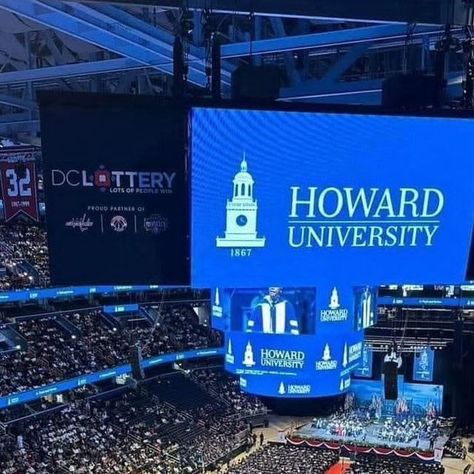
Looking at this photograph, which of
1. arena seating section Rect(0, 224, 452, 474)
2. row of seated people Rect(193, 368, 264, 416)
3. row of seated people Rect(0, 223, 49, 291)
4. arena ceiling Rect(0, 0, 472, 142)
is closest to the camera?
arena ceiling Rect(0, 0, 472, 142)

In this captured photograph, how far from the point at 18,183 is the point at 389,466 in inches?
544

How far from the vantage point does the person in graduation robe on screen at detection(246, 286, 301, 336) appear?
657 centimetres

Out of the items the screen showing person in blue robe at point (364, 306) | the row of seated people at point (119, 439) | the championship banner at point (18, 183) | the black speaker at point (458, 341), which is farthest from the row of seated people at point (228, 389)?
the screen showing person in blue robe at point (364, 306)

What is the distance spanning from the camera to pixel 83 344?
25609 mm

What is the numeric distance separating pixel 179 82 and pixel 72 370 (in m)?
20.2

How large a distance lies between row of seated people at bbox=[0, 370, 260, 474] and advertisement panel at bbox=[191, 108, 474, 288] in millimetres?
15641

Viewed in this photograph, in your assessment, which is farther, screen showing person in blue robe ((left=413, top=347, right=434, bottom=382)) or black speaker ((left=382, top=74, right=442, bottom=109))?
screen showing person in blue robe ((left=413, top=347, right=434, bottom=382))

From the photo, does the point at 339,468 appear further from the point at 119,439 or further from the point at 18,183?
the point at 18,183

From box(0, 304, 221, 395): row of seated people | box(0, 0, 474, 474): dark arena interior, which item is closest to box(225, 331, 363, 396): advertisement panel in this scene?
box(0, 0, 474, 474): dark arena interior

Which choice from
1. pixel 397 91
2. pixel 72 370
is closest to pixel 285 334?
pixel 397 91

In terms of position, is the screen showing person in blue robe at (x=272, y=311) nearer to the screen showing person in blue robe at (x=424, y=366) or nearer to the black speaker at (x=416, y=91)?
the black speaker at (x=416, y=91)

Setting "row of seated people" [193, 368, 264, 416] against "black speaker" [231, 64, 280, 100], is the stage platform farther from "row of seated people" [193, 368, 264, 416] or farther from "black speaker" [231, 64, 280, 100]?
"black speaker" [231, 64, 280, 100]

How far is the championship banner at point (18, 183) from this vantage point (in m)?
18.0

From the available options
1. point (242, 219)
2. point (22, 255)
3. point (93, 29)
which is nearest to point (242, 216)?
point (242, 219)
